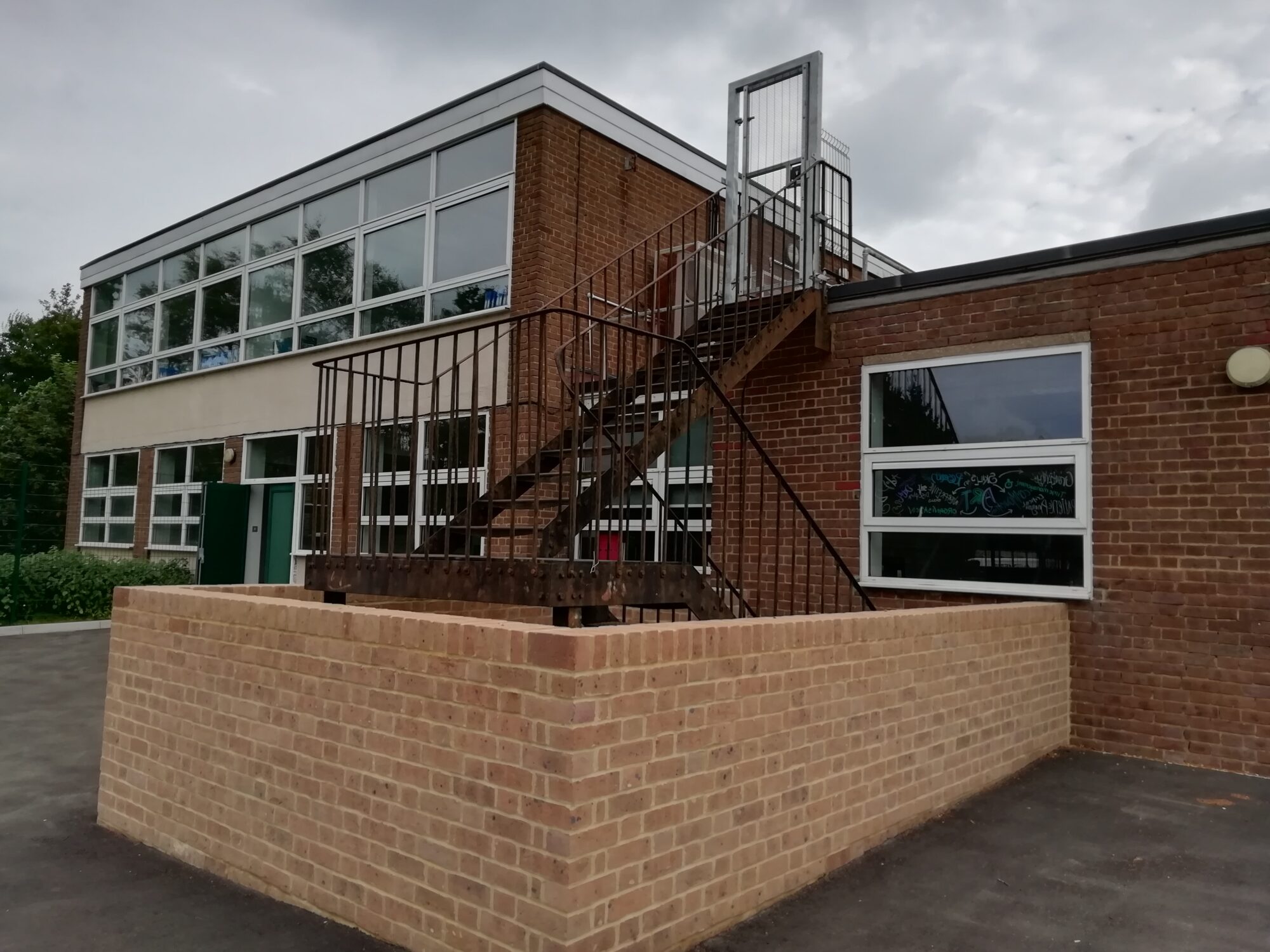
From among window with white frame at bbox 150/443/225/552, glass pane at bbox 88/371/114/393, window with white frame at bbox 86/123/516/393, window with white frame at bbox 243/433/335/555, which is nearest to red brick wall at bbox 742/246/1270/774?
window with white frame at bbox 86/123/516/393

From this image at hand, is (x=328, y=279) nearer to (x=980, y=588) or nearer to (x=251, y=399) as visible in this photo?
(x=251, y=399)

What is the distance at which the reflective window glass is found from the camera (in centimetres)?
1309

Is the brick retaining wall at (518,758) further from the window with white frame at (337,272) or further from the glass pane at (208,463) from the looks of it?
the glass pane at (208,463)

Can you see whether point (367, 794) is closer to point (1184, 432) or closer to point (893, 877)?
point (893, 877)

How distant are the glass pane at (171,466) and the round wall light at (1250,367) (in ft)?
44.5

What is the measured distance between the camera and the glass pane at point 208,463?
14.1m

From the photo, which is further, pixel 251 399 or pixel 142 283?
pixel 142 283

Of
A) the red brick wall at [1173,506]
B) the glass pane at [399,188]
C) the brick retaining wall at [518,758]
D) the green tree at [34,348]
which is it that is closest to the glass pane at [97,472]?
the glass pane at [399,188]

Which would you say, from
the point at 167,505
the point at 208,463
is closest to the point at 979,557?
the point at 208,463

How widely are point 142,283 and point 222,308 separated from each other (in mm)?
3128

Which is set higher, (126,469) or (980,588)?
(126,469)

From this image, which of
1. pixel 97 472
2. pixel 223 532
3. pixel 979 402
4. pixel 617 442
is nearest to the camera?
pixel 617 442

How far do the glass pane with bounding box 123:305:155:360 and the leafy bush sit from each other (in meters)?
3.80

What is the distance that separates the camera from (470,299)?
10.5 m
